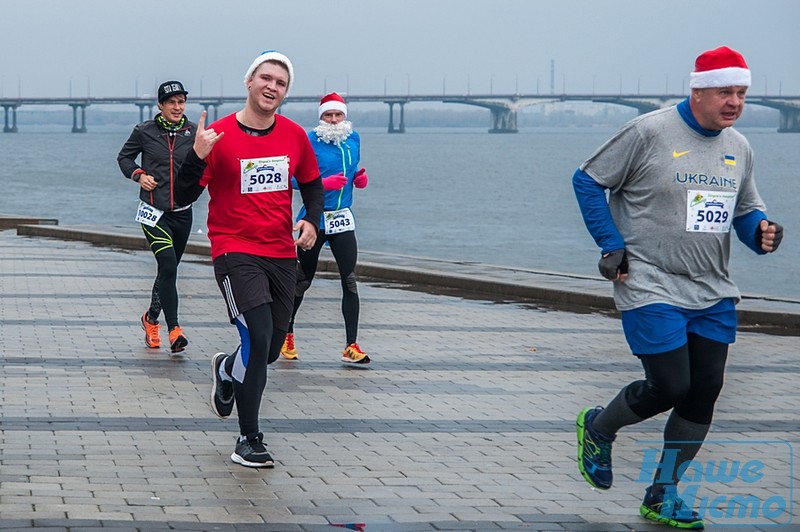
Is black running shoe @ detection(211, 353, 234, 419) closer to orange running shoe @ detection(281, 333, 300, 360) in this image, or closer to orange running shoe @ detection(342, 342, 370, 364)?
orange running shoe @ detection(342, 342, 370, 364)

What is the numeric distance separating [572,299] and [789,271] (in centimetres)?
2386

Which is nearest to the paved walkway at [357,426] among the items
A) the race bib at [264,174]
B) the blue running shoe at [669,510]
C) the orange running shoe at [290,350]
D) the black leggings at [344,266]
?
the blue running shoe at [669,510]

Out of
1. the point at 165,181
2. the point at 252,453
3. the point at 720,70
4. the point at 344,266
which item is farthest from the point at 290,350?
the point at 720,70

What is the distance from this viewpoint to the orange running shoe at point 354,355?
9.12 meters

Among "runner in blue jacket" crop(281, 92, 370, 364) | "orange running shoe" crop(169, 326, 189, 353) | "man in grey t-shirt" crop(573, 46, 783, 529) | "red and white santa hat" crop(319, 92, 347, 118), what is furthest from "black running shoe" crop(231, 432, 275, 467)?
"red and white santa hat" crop(319, 92, 347, 118)

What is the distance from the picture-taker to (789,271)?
117 feet

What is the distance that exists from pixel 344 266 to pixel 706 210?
4122mm

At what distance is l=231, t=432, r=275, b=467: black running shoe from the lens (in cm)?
609

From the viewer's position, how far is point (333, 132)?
9070 millimetres

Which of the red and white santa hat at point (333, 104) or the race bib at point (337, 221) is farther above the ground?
the red and white santa hat at point (333, 104)

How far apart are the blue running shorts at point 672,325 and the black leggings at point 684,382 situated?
0.03m

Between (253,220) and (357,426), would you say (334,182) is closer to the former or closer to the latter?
(357,426)

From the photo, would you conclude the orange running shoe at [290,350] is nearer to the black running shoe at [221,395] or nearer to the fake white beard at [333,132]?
the fake white beard at [333,132]

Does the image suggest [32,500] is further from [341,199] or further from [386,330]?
[386,330]
